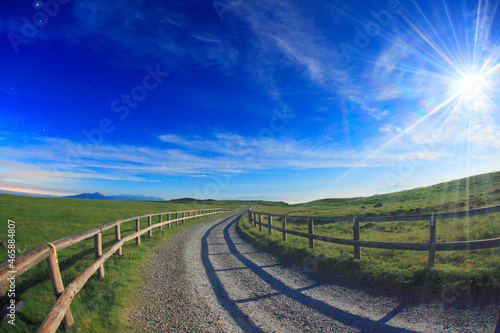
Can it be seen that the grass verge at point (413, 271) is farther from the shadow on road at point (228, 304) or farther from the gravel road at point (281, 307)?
the shadow on road at point (228, 304)

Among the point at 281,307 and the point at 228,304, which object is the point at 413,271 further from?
the point at 228,304

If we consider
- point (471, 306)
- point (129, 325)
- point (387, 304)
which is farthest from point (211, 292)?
point (471, 306)

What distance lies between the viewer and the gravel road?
423cm

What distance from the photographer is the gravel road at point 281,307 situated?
423 cm

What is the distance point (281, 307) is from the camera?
513cm

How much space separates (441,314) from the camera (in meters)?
4.39

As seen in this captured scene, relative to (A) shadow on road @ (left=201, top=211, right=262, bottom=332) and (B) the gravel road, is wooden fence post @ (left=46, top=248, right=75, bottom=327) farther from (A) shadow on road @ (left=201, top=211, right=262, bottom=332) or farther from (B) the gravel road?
(A) shadow on road @ (left=201, top=211, right=262, bottom=332)

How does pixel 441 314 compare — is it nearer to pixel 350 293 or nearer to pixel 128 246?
pixel 350 293

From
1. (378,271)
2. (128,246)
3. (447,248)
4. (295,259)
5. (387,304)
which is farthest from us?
(128,246)

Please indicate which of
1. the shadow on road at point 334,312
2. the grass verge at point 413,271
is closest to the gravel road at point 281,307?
the shadow on road at point 334,312

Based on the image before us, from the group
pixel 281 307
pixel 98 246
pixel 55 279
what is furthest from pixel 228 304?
pixel 98 246

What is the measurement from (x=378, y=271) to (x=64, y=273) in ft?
27.9

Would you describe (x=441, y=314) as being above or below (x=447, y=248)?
below

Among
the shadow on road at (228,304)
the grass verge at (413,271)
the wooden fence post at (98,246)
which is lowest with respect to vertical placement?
the shadow on road at (228,304)
